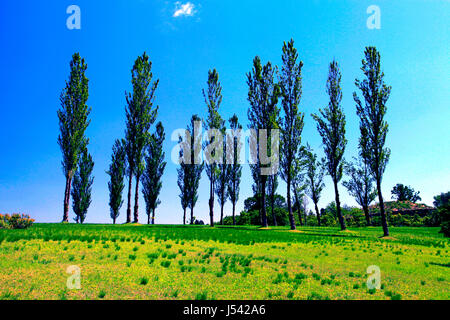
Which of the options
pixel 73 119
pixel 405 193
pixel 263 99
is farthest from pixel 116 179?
pixel 405 193

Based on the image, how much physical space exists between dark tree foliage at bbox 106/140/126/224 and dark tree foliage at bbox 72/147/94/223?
3.20 metres

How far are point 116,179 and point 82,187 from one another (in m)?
5.29

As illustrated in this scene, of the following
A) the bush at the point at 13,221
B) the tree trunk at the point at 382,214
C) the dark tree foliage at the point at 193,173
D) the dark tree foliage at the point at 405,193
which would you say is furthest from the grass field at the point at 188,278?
the dark tree foliage at the point at 405,193

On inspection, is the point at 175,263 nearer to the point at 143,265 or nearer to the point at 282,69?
the point at 143,265

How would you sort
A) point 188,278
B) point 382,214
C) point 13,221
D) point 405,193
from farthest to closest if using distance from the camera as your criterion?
point 405,193 < point 382,214 < point 13,221 < point 188,278

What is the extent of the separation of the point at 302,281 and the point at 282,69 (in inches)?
1109

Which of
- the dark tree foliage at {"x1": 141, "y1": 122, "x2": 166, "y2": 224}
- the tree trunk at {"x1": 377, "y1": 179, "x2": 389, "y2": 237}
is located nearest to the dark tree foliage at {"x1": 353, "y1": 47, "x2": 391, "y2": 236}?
the tree trunk at {"x1": 377, "y1": 179, "x2": 389, "y2": 237}

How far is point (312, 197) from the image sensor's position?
46.1m

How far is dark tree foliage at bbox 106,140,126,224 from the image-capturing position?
4303 centimetres

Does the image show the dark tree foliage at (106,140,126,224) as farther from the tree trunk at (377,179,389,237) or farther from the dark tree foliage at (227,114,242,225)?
the tree trunk at (377,179,389,237)

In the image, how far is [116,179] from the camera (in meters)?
43.4

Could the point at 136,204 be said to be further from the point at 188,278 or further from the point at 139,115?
the point at 188,278

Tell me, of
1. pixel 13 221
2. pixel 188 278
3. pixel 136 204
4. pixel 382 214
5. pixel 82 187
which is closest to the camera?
pixel 188 278

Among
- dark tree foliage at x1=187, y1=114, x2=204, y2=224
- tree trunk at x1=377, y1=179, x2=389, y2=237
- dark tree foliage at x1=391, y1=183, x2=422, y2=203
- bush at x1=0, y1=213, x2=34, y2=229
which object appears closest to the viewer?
bush at x1=0, y1=213, x2=34, y2=229
